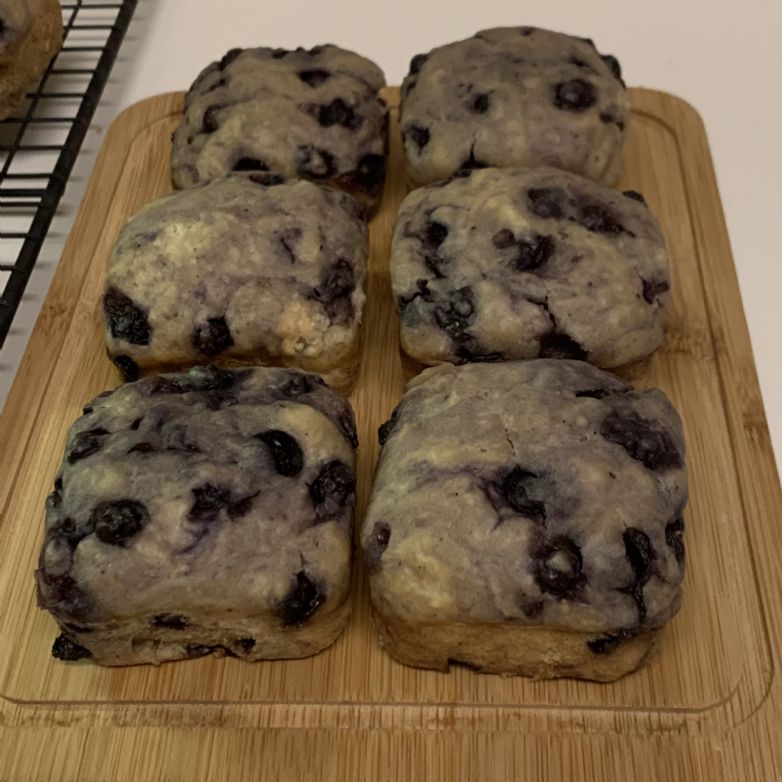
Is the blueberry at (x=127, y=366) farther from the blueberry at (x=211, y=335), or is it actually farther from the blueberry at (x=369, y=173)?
the blueberry at (x=369, y=173)

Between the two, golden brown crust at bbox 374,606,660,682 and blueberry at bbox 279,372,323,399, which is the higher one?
→ blueberry at bbox 279,372,323,399

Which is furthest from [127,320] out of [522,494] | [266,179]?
[522,494]

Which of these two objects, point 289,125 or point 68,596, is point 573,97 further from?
point 68,596

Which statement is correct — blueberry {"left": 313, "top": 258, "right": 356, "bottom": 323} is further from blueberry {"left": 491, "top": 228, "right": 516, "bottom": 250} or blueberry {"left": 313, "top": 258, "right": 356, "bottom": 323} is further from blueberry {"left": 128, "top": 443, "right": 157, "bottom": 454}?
blueberry {"left": 128, "top": 443, "right": 157, "bottom": 454}

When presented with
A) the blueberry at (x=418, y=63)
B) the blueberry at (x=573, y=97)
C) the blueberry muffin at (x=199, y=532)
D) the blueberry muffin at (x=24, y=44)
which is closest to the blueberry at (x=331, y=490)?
the blueberry muffin at (x=199, y=532)

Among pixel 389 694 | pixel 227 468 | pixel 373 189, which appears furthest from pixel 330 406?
pixel 373 189

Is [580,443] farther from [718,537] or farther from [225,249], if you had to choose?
[225,249]

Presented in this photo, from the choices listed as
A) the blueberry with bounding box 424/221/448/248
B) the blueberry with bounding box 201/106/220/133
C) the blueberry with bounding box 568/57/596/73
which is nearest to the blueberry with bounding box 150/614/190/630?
the blueberry with bounding box 424/221/448/248
